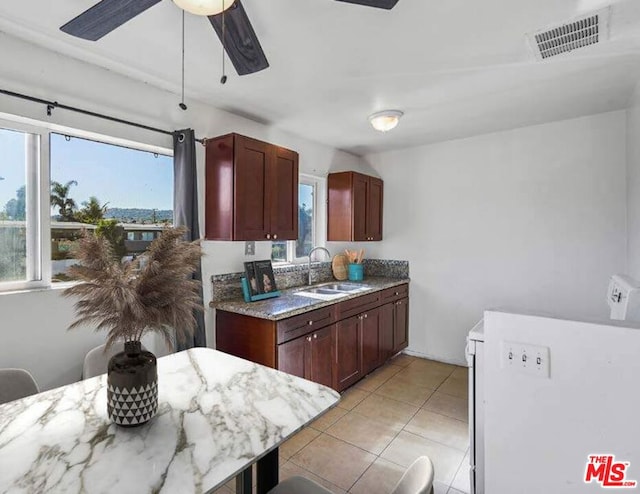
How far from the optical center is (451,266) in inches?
150

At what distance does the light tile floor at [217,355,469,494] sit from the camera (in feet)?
6.73

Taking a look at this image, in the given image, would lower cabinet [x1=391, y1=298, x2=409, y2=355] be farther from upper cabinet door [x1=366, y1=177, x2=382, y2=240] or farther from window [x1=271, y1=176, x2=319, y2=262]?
window [x1=271, y1=176, x2=319, y2=262]

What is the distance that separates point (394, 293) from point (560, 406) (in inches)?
98.6

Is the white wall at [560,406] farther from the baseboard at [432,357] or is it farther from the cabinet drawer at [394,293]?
the baseboard at [432,357]

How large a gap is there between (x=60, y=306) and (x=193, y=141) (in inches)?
51.9

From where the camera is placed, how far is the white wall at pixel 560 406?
47.9 inches

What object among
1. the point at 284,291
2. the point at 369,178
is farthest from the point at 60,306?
the point at 369,178

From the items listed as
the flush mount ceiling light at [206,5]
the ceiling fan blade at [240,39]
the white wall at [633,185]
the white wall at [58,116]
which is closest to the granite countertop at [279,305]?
the white wall at [58,116]

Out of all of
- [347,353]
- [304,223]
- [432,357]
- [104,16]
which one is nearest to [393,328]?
[432,357]

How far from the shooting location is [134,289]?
41.4 inches

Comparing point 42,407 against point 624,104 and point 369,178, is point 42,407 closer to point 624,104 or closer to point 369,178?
point 369,178

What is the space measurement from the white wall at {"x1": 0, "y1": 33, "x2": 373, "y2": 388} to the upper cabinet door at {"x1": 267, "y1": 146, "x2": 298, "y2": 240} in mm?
714

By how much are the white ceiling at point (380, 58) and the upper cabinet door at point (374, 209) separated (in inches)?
43.5

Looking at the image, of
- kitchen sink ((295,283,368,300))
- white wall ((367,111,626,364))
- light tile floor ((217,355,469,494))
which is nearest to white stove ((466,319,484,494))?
light tile floor ((217,355,469,494))
